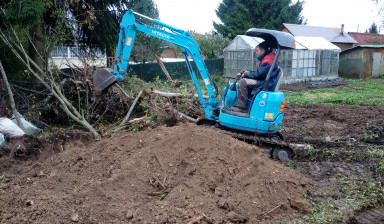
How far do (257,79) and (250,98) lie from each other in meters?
0.42

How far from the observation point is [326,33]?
33.8 meters

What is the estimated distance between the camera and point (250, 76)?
279 inches

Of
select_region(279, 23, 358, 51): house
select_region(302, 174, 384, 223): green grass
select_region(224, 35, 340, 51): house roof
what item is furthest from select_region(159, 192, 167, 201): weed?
select_region(279, 23, 358, 51): house

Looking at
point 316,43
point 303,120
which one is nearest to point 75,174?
point 303,120

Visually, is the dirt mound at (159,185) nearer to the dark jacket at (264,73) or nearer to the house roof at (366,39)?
the dark jacket at (264,73)

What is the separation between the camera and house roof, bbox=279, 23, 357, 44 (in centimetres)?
3078

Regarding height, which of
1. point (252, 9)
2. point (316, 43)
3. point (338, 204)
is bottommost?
point (338, 204)

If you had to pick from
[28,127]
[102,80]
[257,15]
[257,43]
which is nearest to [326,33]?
[257,15]

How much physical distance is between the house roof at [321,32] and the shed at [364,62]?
15.5 ft

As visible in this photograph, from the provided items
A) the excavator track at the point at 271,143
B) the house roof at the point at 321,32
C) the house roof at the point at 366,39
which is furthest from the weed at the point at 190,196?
the house roof at the point at 366,39

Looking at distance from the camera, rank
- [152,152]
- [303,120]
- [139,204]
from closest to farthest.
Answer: [139,204], [152,152], [303,120]

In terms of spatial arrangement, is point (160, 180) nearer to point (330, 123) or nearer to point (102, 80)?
point (102, 80)

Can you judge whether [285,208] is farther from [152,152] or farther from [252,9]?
[252,9]

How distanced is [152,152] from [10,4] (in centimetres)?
566
